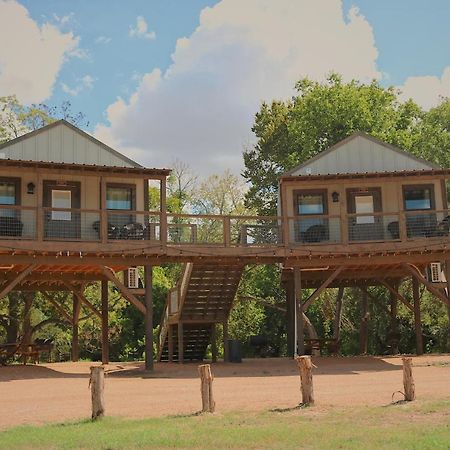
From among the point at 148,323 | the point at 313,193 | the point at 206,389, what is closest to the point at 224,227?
the point at 148,323

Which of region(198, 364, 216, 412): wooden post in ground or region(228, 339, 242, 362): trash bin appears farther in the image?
region(228, 339, 242, 362): trash bin

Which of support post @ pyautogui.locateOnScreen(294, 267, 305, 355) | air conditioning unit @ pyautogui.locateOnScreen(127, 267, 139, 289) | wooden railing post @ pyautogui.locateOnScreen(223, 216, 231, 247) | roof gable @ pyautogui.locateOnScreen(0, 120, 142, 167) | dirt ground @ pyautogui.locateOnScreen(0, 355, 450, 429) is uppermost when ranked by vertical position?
roof gable @ pyautogui.locateOnScreen(0, 120, 142, 167)

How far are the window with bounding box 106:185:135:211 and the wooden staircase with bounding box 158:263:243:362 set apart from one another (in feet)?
9.55

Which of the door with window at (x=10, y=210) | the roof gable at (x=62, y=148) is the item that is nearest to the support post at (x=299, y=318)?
the roof gable at (x=62, y=148)

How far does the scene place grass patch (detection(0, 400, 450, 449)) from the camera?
36.7 ft

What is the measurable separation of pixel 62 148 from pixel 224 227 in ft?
20.1

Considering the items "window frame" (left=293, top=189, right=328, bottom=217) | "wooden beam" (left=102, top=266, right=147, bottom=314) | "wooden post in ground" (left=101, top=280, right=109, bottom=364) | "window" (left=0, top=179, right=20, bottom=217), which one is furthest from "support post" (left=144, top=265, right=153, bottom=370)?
"window frame" (left=293, top=189, right=328, bottom=217)

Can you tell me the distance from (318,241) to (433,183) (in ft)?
15.8

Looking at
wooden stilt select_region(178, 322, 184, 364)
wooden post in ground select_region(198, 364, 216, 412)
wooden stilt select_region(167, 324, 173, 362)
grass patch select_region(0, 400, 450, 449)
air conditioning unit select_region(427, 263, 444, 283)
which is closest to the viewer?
grass patch select_region(0, 400, 450, 449)

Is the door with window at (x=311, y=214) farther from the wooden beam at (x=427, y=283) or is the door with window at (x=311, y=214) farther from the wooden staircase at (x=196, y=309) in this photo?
the wooden beam at (x=427, y=283)

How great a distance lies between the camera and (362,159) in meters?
29.5

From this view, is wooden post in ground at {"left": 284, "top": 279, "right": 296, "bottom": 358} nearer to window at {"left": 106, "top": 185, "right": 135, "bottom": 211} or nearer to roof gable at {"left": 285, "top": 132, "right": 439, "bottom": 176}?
roof gable at {"left": 285, "top": 132, "right": 439, "bottom": 176}

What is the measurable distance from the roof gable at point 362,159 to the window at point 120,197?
6.36m

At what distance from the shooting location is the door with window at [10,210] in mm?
24719
